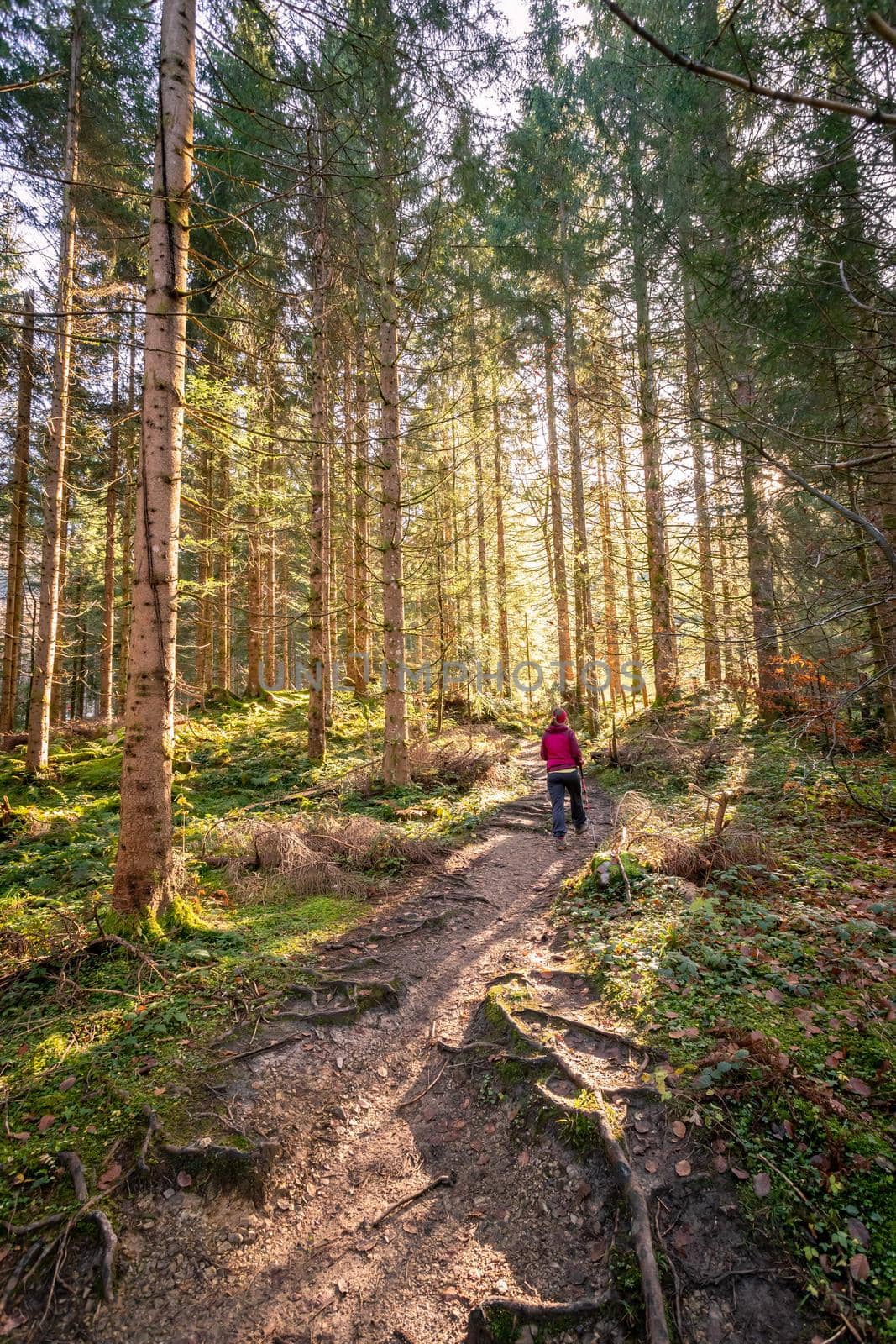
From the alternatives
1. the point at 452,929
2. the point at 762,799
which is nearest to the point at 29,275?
the point at 452,929

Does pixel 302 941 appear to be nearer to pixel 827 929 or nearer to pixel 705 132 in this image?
pixel 827 929

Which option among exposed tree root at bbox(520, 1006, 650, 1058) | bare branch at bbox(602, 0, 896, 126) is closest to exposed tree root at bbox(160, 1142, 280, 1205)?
exposed tree root at bbox(520, 1006, 650, 1058)

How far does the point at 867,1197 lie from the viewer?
2.74m

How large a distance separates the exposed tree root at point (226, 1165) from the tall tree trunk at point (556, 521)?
1463 cm

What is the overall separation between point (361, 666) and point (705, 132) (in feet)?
45.0

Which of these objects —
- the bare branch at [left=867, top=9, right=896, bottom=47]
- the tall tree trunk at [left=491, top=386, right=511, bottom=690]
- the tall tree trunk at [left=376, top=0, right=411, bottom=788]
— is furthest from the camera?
the tall tree trunk at [left=491, top=386, right=511, bottom=690]

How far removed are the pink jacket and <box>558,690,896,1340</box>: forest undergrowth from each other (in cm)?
97

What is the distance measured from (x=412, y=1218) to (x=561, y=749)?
5991mm

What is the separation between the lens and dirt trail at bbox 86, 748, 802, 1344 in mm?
2725

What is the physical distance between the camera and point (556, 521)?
17047 millimetres

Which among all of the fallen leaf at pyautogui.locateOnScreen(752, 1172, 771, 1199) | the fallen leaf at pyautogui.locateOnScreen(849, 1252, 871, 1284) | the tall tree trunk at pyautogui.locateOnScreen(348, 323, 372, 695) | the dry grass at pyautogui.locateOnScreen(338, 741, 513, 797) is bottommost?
the fallen leaf at pyautogui.locateOnScreen(849, 1252, 871, 1284)

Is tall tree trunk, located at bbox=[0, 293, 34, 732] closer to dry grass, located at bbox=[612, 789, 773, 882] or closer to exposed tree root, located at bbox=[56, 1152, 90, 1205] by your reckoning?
exposed tree root, located at bbox=[56, 1152, 90, 1205]

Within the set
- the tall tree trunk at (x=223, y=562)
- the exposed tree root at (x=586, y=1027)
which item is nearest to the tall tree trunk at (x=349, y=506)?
the tall tree trunk at (x=223, y=562)

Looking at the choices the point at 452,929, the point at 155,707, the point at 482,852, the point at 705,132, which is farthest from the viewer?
the point at 705,132
